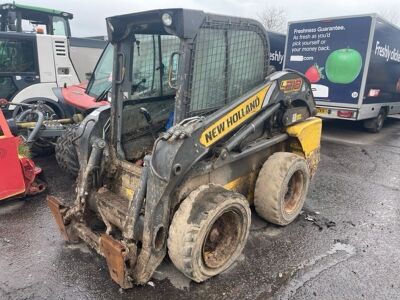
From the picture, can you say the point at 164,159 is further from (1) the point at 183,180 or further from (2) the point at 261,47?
(2) the point at 261,47

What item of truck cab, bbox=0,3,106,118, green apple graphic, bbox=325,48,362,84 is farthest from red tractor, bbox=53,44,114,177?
green apple graphic, bbox=325,48,362,84

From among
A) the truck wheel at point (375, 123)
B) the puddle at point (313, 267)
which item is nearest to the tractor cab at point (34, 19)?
the puddle at point (313, 267)

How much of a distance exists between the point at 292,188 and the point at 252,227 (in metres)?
0.73

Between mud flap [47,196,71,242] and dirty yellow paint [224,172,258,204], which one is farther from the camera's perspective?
dirty yellow paint [224,172,258,204]

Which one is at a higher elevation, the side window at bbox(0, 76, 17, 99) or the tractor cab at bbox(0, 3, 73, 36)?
the tractor cab at bbox(0, 3, 73, 36)

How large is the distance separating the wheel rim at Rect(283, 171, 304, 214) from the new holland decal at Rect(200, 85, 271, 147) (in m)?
1.16

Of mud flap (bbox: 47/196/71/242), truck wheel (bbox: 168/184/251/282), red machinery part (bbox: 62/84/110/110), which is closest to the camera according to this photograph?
truck wheel (bbox: 168/184/251/282)

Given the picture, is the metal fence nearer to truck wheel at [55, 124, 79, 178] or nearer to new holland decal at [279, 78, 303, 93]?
new holland decal at [279, 78, 303, 93]

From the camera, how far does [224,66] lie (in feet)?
11.0

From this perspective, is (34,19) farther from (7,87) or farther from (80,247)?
(80,247)

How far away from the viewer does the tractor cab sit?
811cm

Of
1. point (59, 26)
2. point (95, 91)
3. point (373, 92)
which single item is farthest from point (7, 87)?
point (373, 92)

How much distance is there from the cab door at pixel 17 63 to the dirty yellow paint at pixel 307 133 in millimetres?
5590

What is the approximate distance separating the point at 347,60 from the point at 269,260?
22.2 ft
